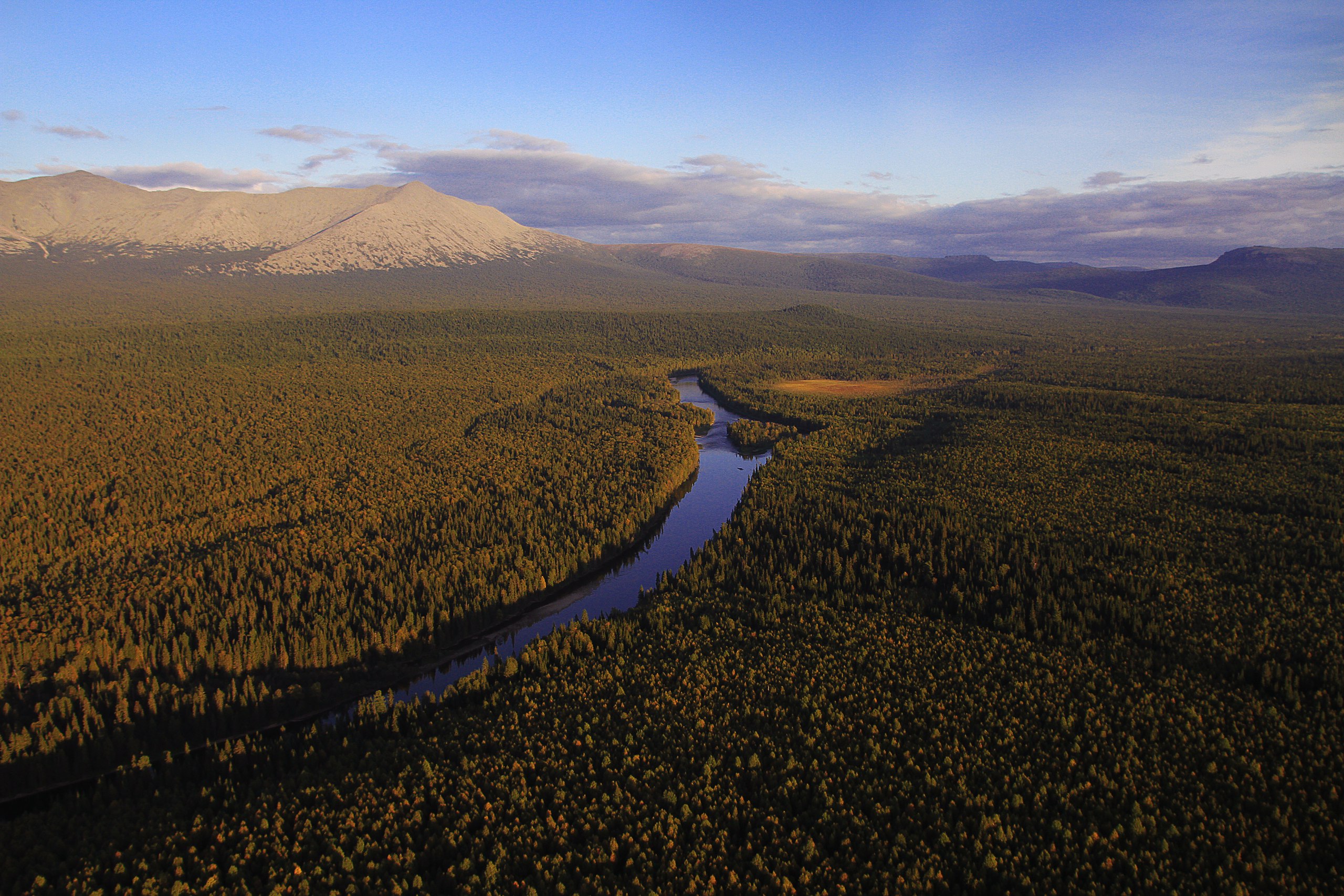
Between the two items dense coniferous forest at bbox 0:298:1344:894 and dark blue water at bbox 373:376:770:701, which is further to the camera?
dark blue water at bbox 373:376:770:701

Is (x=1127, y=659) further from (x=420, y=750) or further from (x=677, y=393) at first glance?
(x=677, y=393)

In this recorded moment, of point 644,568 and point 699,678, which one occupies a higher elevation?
point 699,678

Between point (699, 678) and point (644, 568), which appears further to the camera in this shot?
point (644, 568)

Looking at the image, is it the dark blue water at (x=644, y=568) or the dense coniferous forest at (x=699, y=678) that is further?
the dark blue water at (x=644, y=568)
